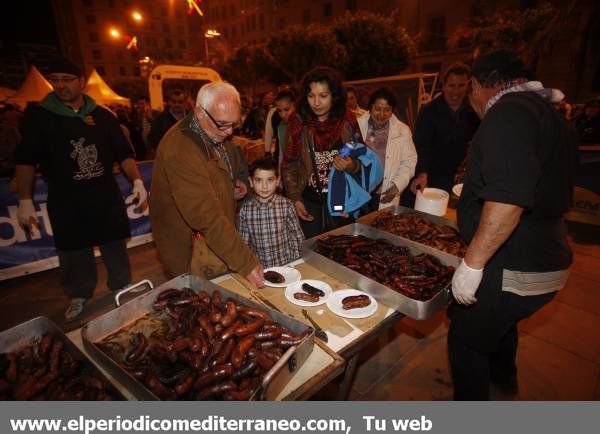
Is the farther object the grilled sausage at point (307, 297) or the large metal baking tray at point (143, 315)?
the grilled sausage at point (307, 297)

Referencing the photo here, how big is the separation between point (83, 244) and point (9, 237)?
2.33 metres

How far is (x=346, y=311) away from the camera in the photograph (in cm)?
208

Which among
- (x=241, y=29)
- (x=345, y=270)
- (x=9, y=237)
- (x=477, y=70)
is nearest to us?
(x=477, y=70)

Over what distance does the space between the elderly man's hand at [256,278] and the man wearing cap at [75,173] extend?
2.44 metres

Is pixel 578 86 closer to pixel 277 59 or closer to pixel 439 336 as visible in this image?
pixel 277 59

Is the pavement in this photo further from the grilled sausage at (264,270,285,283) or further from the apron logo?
the apron logo

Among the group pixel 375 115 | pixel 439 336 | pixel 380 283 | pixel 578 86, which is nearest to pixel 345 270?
pixel 380 283

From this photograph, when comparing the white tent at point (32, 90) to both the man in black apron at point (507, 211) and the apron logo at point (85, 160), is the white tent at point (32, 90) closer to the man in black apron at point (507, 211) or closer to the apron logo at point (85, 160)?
the apron logo at point (85, 160)

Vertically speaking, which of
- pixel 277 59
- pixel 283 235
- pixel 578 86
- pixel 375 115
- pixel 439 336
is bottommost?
pixel 439 336

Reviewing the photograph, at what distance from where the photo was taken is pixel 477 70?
1.99 meters

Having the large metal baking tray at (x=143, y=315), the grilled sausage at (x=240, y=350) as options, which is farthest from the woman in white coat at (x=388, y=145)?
the grilled sausage at (x=240, y=350)

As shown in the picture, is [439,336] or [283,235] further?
[439,336]

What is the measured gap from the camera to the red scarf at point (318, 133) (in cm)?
363

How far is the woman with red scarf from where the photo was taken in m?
3.50
